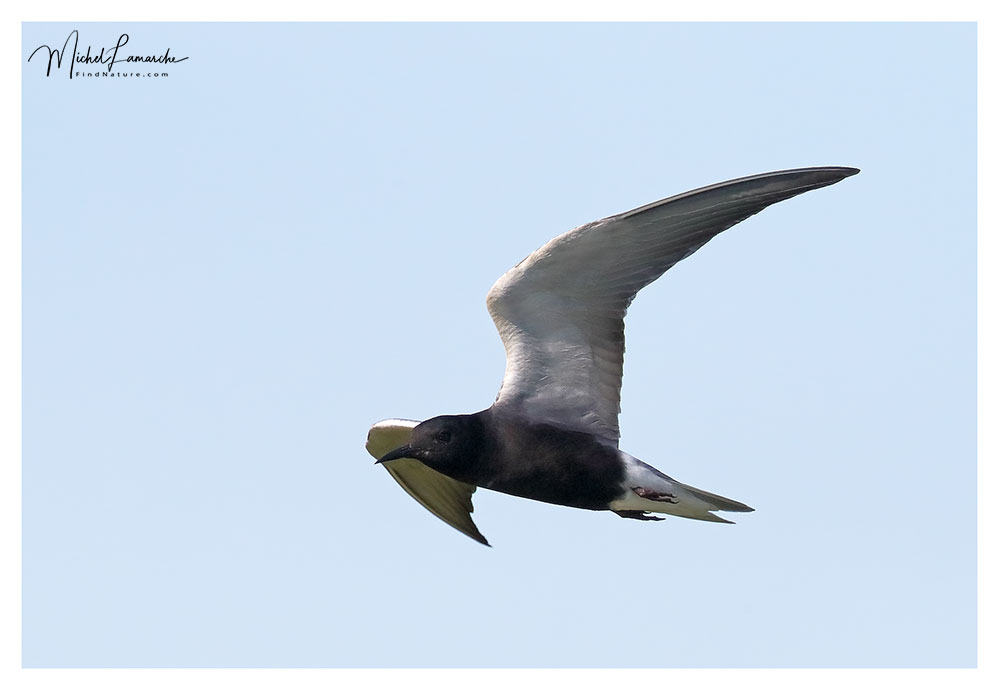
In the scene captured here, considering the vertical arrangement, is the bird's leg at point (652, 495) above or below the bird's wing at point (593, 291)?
below

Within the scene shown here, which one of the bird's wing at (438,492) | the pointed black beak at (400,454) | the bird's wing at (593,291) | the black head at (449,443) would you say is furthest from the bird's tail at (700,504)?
the bird's wing at (438,492)

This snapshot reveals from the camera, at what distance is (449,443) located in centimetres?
1289

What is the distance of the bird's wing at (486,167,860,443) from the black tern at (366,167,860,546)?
0.01 meters

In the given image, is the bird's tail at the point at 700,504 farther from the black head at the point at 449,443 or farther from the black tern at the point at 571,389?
the black head at the point at 449,443

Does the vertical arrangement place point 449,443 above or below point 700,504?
above

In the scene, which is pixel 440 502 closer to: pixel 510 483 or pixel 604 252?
pixel 510 483

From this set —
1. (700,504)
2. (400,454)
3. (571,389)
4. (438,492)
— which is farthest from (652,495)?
(438,492)

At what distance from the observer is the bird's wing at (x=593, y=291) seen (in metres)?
11.9

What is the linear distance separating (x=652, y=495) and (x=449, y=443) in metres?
1.77

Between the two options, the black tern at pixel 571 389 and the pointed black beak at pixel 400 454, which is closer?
the black tern at pixel 571 389

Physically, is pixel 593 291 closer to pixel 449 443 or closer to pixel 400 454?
pixel 449 443

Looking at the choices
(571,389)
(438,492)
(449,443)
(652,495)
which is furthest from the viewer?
(438,492)

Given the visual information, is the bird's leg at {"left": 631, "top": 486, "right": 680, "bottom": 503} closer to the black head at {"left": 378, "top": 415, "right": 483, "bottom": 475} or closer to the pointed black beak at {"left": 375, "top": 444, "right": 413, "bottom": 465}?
the black head at {"left": 378, "top": 415, "right": 483, "bottom": 475}

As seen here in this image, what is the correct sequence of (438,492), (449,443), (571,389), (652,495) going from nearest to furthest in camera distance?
(449,443) < (652,495) < (571,389) < (438,492)
